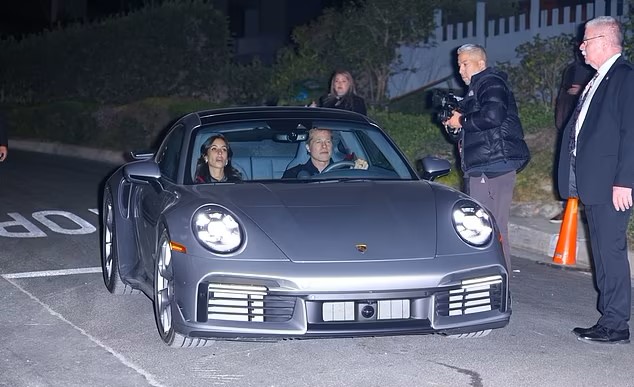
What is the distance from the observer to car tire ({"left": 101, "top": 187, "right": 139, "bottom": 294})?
7.71 m

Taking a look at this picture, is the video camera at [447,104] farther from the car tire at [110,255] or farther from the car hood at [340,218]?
the car tire at [110,255]

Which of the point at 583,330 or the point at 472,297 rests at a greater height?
the point at 472,297

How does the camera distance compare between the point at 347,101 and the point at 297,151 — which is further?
the point at 347,101

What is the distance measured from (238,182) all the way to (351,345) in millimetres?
1252

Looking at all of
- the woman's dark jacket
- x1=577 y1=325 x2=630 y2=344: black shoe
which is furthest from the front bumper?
the woman's dark jacket

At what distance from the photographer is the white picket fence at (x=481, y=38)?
17.2m

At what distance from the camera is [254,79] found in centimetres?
2219

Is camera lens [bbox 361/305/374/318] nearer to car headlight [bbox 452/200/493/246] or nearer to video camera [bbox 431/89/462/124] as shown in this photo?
car headlight [bbox 452/200/493/246]

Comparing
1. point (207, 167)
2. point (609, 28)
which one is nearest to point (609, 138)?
point (609, 28)

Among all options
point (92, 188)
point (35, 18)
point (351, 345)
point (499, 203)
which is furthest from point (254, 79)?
point (35, 18)

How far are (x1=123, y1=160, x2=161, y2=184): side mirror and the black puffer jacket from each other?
2.25 meters

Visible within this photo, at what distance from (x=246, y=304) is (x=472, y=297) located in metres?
1.20

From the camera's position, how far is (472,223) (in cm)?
625

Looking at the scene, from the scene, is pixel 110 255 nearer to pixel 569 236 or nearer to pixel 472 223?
pixel 472 223
